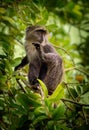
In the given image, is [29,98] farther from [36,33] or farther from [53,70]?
[36,33]

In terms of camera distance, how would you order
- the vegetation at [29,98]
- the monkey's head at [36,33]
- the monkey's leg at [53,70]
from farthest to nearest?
the monkey's head at [36,33] < the monkey's leg at [53,70] < the vegetation at [29,98]

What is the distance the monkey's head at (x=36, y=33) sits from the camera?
12.5 feet

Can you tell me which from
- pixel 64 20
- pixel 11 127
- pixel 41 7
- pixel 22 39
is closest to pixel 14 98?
pixel 11 127

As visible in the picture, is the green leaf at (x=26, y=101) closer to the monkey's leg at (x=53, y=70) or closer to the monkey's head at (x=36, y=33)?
the monkey's leg at (x=53, y=70)

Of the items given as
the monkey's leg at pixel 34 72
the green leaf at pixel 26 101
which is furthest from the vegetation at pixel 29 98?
the monkey's leg at pixel 34 72

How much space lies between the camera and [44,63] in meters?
3.68

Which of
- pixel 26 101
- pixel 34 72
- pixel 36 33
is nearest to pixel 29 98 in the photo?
pixel 26 101

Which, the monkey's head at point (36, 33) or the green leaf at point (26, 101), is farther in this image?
the monkey's head at point (36, 33)

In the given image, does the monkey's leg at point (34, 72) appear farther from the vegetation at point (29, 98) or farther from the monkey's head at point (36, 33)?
the monkey's head at point (36, 33)

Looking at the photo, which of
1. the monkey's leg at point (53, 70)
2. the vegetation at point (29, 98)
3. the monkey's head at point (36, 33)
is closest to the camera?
the vegetation at point (29, 98)

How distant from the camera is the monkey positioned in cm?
361

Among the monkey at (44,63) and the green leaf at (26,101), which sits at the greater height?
the monkey at (44,63)

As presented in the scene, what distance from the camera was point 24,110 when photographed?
2.54 m

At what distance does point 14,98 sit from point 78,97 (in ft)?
1.56
